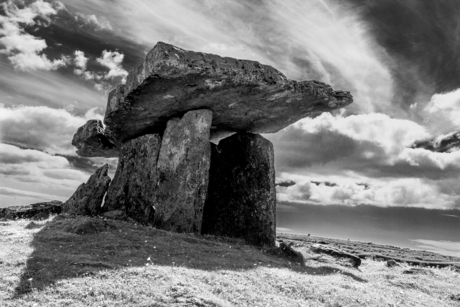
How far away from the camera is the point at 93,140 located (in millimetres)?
21312

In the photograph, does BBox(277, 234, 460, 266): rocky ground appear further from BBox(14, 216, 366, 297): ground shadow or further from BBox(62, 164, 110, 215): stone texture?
BBox(62, 164, 110, 215): stone texture

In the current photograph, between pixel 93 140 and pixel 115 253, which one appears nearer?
pixel 115 253

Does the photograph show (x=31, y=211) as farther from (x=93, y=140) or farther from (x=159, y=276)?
(x=159, y=276)

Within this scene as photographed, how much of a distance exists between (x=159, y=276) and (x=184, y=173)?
785 centimetres

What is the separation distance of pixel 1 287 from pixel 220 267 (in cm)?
456

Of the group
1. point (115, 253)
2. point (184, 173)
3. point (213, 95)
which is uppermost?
point (213, 95)

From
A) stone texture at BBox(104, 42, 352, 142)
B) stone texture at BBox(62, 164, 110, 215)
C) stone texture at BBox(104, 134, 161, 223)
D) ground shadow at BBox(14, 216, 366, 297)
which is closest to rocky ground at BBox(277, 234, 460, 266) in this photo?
ground shadow at BBox(14, 216, 366, 297)

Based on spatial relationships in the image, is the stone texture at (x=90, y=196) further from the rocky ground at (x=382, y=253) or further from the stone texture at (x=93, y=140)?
the rocky ground at (x=382, y=253)

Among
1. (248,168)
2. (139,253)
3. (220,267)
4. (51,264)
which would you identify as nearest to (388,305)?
(220,267)

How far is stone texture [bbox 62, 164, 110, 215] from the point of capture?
17.8 m

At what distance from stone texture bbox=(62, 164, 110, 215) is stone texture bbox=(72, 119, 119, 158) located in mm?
2552

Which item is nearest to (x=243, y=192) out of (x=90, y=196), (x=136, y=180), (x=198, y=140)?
(x=198, y=140)

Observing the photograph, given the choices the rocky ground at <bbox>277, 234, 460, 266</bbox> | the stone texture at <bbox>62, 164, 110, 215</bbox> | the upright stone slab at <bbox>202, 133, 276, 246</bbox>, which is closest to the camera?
the upright stone slab at <bbox>202, 133, 276, 246</bbox>

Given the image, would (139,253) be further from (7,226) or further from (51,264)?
(7,226)
